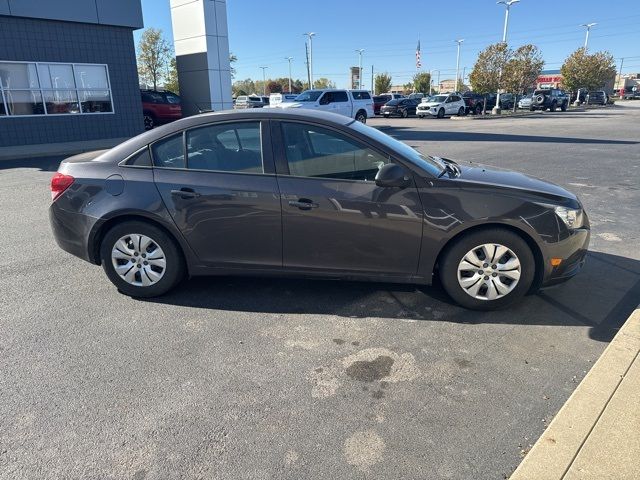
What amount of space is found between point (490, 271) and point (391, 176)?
111 cm

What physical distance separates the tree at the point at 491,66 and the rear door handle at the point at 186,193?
4154 cm

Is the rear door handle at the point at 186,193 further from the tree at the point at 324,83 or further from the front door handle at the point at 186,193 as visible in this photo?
the tree at the point at 324,83

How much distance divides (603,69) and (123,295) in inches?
2640

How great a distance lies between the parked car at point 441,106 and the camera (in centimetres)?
3481

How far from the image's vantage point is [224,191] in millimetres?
3777

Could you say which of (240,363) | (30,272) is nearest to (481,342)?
(240,363)

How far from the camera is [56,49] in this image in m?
16.7

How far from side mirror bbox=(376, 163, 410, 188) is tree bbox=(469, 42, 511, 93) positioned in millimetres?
41077

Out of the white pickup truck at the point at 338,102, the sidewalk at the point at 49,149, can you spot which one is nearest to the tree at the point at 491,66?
the white pickup truck at the point at 338,102

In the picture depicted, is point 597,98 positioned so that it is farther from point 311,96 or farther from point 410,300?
point 410,300

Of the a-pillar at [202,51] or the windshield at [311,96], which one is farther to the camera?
the windshield at [311,96]

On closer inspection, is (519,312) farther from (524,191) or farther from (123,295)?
(123,295)

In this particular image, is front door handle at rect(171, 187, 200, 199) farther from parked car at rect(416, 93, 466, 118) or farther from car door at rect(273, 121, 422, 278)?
parked car at rect(416, 93, 466, 118)

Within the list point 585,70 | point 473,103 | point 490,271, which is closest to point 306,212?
point 490,271
